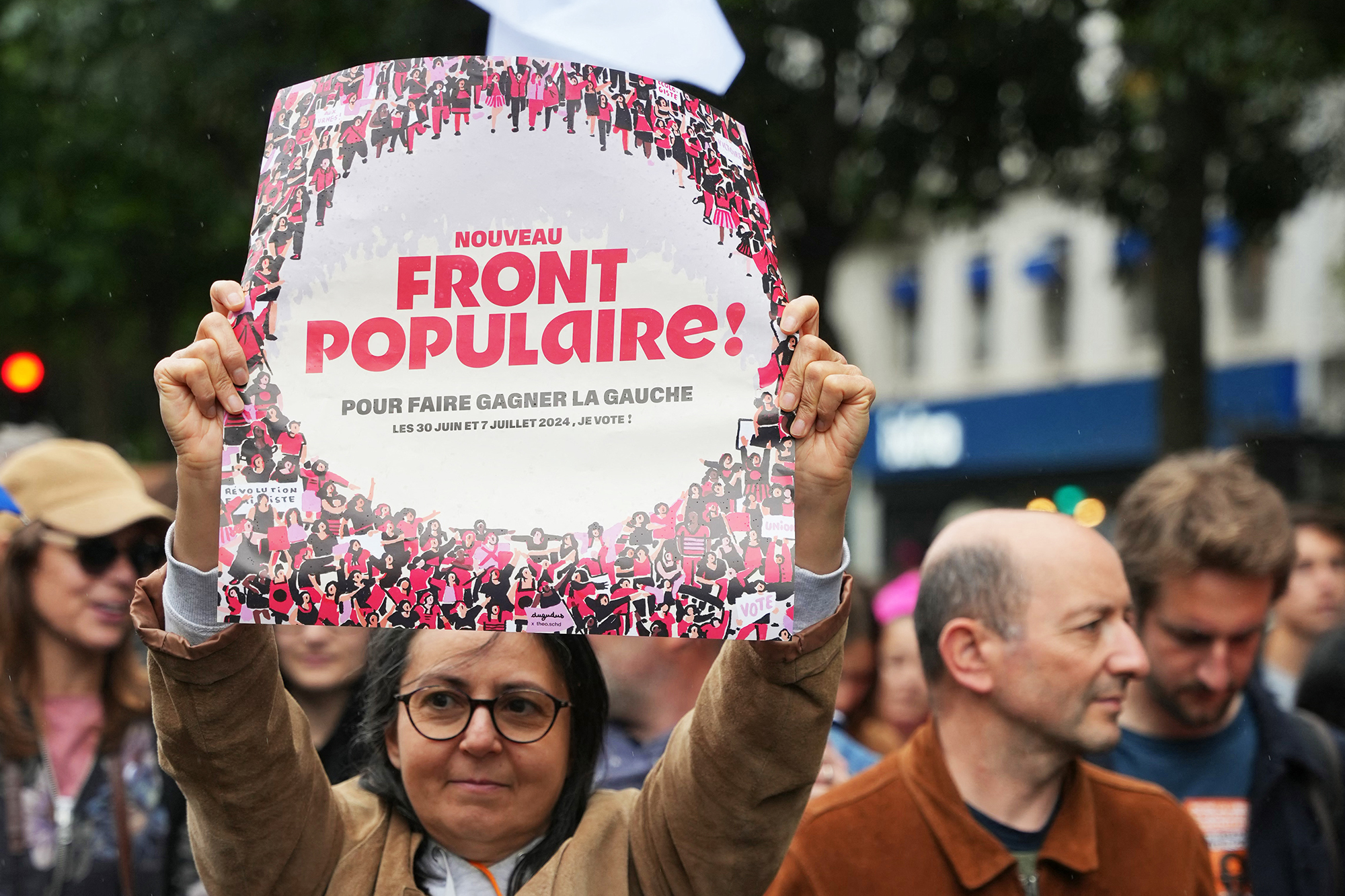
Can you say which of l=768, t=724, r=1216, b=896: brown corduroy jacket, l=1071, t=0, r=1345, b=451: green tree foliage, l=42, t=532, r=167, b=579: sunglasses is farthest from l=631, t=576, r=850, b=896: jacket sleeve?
l=1071, t=0, r=1345, b=451: green tree foliage

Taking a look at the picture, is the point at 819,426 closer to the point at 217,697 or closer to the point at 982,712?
the point at 217,697

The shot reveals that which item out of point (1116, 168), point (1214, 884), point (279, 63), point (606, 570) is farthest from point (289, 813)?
point (1116, 168)

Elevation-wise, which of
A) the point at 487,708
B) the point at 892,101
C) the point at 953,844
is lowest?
the point at 953,844

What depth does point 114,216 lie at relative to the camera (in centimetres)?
1183

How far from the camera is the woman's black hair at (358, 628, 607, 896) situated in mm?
2605

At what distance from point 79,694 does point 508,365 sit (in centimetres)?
224

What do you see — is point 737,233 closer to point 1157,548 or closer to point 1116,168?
point 1157,548

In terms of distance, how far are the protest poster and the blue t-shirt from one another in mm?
1989

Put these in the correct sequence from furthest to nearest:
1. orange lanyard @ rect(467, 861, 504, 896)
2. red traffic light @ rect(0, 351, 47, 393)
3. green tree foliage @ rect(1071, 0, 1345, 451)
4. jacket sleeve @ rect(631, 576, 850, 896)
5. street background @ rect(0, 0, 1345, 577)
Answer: green tree foliage @ rect(1071, 0, 1345, 451), street background @ rect(0, 0, 1345, 577), red traffic light @ rect(0, 351, 47, 393), orange lanyard @ rect(467, 861, 504, 896), jacket sleeve @ rect(631, 576, 850, 896)

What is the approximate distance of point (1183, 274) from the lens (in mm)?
9812

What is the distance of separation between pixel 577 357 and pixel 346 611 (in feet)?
1.51

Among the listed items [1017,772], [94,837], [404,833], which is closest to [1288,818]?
[1017,772]

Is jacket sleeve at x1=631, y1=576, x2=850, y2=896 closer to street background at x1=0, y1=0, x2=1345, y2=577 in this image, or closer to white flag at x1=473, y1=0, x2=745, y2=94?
white flag at x1=473, y1=0, x2=745, y2=94

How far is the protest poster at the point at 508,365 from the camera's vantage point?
2.06m
